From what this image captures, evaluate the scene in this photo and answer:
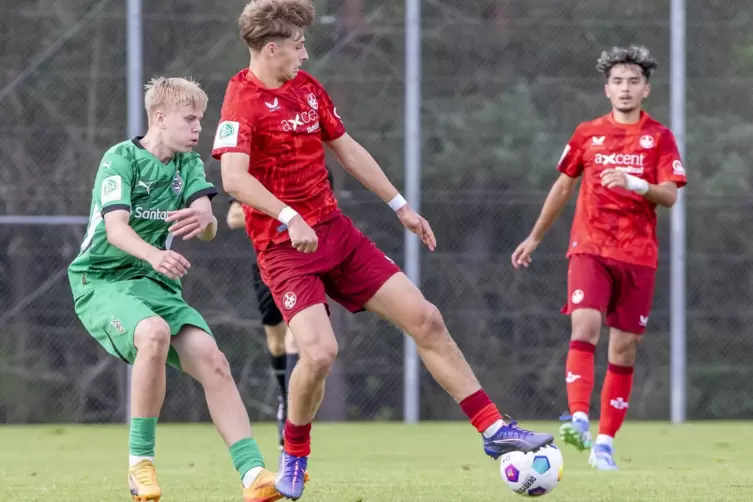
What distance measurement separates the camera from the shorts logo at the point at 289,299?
5.18 meters

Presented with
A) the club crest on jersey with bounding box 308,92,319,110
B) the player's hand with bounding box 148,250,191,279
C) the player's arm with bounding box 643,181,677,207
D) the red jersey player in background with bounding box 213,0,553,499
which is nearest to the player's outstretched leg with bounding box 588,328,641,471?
the player's arm with bounding box 643,181,677,207

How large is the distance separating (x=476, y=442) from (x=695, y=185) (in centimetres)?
289

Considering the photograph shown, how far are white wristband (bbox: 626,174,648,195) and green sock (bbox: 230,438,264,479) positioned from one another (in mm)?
2627

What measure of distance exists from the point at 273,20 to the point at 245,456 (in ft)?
4.83

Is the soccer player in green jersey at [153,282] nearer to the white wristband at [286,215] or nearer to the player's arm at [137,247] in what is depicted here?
the player's arm at [137,247]

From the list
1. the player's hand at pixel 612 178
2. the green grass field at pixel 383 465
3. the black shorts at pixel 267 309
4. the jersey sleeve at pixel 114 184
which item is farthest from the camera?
the black shorts at pixel 267 309

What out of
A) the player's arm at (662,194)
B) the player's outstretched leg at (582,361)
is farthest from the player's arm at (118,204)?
the player's arm at (662,194)

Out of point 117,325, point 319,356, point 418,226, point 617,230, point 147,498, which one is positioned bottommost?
point 147,498

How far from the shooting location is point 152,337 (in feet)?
16.1

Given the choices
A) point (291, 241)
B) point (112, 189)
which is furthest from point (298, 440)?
point (112, 189)

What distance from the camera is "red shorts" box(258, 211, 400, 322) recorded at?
5184 millimetres

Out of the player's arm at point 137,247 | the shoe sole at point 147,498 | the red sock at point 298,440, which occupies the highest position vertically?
the player's arm at point 137,247

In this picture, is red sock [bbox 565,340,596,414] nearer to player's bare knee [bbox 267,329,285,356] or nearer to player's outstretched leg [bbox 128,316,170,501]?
player's bare knee [bbox 267,329,285,356]

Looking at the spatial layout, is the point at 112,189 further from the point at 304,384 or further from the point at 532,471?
the point at 532,471
